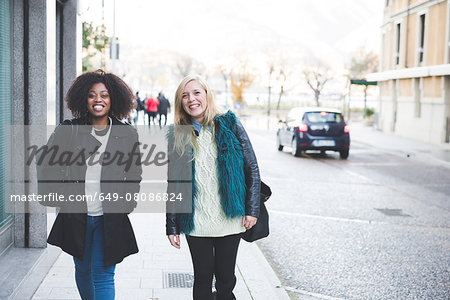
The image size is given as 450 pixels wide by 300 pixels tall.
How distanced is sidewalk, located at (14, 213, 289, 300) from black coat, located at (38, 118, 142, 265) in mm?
1300

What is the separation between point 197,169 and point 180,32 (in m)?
185

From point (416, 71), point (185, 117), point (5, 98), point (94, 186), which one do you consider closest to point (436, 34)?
point (416, 71)

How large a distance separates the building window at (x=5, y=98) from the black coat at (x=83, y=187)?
85.2 inches

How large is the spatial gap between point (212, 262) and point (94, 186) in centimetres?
89

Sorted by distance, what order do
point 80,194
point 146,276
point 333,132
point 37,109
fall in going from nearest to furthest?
point 80,194
point 146,276
point 37,109
point 333,132

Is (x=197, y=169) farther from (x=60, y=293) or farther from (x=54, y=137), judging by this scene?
(x=60, y=293)

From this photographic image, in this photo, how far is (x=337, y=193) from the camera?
11664 millimetres

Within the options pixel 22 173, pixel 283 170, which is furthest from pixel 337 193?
pixel 22 173

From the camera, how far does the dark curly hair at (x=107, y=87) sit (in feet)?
12.4

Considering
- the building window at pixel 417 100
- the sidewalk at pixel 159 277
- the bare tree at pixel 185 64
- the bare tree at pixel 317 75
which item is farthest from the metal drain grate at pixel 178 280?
the bare tree at pixel 185 64

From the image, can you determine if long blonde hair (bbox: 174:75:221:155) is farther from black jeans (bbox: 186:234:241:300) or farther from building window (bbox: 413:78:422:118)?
building window (bbox: 413:78:422:118)

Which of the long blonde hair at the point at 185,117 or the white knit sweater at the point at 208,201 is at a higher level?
the long blonde hair at the point at 185,117

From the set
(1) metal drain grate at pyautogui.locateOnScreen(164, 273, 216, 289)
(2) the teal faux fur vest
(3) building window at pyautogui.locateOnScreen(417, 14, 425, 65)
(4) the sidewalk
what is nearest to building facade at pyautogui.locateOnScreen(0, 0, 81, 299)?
(4) the sidewalk

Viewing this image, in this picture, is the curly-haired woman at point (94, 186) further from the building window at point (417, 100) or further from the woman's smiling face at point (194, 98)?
the building window at point (417, 100)
